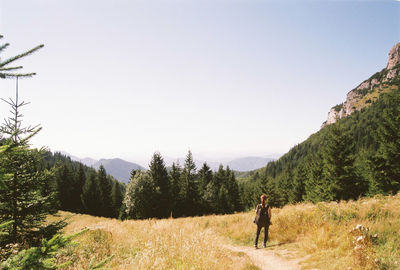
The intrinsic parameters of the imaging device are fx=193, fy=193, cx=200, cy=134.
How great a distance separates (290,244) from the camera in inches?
320

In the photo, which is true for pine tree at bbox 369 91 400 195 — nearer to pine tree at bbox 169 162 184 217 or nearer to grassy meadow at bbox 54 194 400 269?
grassy meadow at bbox 54 194 400 269

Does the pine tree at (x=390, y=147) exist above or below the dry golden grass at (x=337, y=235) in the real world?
above

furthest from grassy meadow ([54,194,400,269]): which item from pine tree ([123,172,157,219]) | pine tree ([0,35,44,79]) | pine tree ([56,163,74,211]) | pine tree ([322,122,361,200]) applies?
pine tree ([56,163,74,211])

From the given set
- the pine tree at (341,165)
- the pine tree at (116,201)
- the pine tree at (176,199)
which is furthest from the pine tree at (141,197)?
the pine tree at (341,165)

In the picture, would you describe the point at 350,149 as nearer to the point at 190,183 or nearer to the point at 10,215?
the point at 190,183

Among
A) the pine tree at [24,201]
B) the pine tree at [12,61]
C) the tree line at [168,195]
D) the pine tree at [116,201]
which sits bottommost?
the pine tree at [116,201]

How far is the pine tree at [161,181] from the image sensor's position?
32.3 meters

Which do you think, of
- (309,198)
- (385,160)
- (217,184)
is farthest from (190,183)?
(385,160)

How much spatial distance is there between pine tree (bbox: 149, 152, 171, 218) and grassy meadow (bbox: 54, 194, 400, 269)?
24.6m

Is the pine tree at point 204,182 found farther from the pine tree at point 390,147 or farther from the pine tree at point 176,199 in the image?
the pine tree at point 390,147

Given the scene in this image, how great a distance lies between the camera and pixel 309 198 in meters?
34.3

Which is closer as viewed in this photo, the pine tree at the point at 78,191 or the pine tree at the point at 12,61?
the pine tree at the point at 12,61

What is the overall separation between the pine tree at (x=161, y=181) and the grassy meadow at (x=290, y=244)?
24.6 metres

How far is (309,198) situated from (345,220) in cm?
3073
